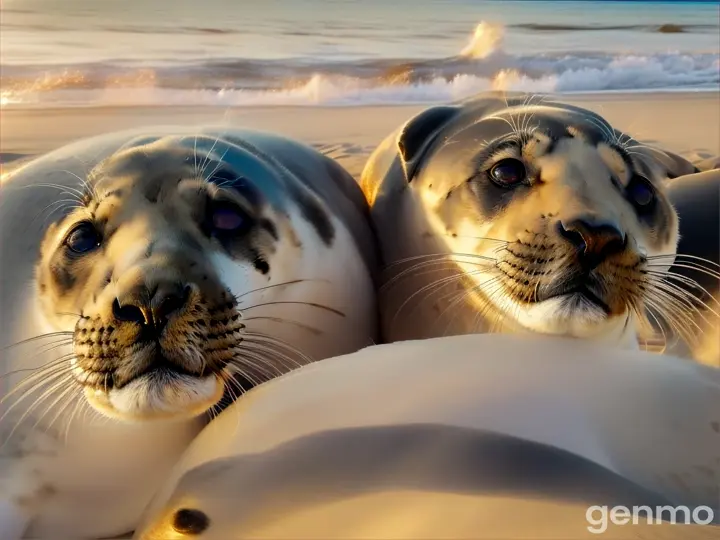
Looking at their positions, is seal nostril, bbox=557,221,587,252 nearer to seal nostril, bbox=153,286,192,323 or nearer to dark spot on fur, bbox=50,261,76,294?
seal nostril, bbox=153,286,192,323

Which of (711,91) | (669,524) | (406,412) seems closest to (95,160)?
(406,412)

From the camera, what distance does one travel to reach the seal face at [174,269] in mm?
893

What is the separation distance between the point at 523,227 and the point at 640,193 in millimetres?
186

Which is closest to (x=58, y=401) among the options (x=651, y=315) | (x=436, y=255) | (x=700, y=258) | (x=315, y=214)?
(x=315, y=214)

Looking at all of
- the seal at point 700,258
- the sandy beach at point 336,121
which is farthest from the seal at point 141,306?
the seal at point 700,258

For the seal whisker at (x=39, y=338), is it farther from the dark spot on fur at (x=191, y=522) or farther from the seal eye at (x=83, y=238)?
the dark spot on fur at (x=191, y=522)

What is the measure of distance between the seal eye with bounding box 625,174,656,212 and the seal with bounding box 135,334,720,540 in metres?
0.26

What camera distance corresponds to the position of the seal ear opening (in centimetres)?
120

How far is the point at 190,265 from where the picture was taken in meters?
0.93

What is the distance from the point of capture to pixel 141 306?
0.88 m

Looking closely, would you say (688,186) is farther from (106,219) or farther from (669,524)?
(106,219)

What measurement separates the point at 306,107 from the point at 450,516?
74 cm

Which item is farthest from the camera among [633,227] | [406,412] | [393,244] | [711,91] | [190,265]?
[711,91]

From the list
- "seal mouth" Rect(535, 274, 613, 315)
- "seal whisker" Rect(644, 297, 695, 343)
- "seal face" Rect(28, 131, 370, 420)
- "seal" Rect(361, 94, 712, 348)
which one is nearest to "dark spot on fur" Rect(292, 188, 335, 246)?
"seal face" Rect(28, 131, 370, 420)
